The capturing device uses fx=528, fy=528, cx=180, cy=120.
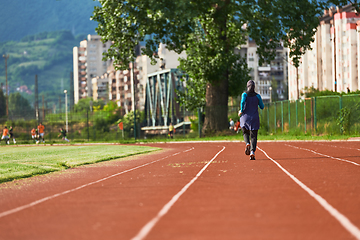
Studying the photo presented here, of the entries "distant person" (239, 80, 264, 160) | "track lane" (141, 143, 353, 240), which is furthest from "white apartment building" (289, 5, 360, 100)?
"track lane" (141, 143, 353, 240)

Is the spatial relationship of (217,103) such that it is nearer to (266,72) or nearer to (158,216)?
(158,216)

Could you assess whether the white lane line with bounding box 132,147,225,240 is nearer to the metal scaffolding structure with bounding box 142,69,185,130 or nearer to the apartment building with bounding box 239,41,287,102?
the metal scaffolding structure with bounding box 142,69,185,130

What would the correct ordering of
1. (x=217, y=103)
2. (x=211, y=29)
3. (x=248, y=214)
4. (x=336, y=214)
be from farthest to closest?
(x=217, y=103), (x=211, y=29), (x=248, y=214), (x=336, y=214)

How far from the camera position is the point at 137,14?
31.4 meters

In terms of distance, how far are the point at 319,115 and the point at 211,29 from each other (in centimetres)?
902

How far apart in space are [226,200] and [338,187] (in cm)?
214

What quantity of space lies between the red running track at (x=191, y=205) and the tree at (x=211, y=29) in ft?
62.9

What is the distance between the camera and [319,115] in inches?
1304

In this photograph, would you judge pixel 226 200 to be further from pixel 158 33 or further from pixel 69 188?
pixel 158 33

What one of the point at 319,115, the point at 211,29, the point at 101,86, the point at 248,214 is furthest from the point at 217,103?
the point at 101,86

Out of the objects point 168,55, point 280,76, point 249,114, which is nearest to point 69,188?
point 249,114

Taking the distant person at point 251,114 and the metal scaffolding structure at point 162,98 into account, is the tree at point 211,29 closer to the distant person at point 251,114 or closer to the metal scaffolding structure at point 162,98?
the distant person at point 251,114

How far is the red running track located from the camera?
18.2 ft

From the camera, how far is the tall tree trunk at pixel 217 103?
123ft
